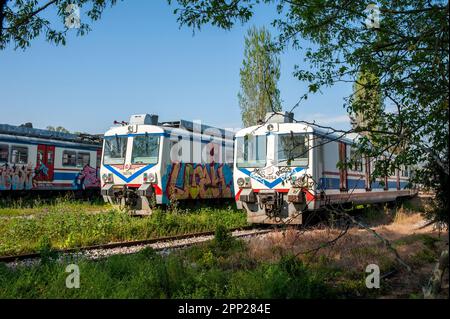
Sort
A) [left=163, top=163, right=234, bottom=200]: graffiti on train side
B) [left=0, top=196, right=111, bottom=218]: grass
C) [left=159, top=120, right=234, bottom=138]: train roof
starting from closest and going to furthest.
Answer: [left=163, top=163, right=234, bottom=200]: graffiti on train side, [left=0, top=196, right=111, bottom=218]: grass, [left=159, top=120, right=234, bottom=138]: train roof

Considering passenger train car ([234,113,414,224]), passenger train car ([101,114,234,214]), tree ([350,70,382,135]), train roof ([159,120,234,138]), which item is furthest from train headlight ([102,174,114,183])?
tree ([350,70,382,135])

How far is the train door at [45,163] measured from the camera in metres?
19.6

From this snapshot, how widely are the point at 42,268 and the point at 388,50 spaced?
214 inches

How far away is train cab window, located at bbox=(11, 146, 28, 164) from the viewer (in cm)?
1858

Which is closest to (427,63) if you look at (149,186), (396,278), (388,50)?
(388,50)

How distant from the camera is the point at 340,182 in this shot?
1331 centimetres

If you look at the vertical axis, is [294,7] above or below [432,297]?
above

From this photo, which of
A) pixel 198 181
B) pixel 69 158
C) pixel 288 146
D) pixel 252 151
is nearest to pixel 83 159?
pixel 69 158

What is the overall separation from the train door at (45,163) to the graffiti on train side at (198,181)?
810cm

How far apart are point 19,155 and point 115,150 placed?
6.53 meters

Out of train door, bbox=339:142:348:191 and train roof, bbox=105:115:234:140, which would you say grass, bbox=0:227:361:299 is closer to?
train door, bbox=339:142:348:191

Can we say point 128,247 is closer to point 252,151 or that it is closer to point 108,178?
point 252,151

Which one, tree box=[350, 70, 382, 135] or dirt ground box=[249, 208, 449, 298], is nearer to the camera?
dirt ground box=[249, 208, 449, 298]
